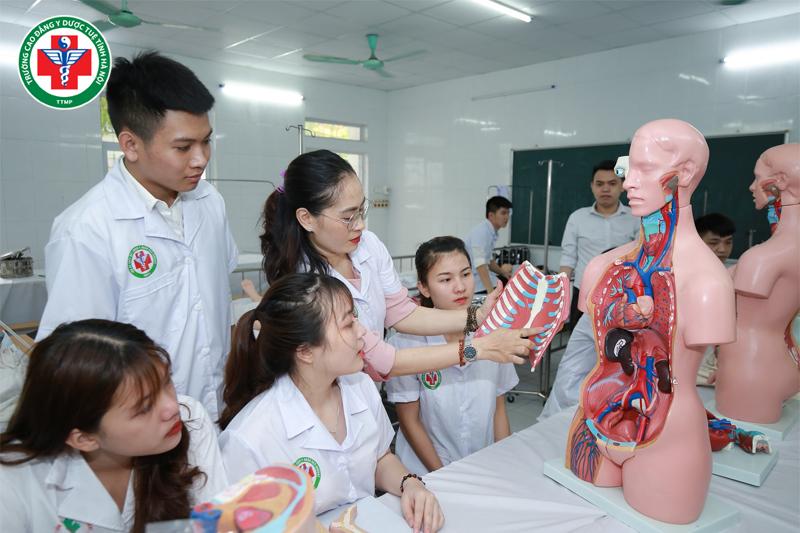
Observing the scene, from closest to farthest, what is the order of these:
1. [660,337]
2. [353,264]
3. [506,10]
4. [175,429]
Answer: [175,429] < [660,337] < [353,264] < [506,10]

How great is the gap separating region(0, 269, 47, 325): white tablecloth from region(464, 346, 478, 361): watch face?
13.8ft

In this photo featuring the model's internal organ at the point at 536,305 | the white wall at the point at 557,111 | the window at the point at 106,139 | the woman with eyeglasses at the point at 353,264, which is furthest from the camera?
the window at the point at 106,139

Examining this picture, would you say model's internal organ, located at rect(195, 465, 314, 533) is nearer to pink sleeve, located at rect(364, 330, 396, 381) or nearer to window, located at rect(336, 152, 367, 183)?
pink sleeve, located at rect(364, 330, 396, 381)

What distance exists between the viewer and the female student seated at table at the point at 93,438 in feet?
3.05

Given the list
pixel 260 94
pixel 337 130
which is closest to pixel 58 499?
pixel 260 94

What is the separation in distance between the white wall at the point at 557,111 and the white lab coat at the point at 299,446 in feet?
17.8

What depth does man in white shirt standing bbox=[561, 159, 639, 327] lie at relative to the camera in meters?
4.14

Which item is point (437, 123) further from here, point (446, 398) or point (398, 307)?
point (446, 398)

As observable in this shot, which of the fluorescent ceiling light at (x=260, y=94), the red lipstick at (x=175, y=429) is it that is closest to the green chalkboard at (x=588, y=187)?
the fluorescent ceiling light at (x=260, y=94)

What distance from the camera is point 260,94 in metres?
7.32

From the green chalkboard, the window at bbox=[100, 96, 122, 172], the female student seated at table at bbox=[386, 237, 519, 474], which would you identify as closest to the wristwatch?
the female student seated at table at bbox=[386, 237, 519, 474]

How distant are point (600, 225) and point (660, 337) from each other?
129 inches

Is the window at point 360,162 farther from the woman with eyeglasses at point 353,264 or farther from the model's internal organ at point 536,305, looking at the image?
the model's internal organ at point 536,305

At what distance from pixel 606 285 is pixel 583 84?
565 centimetres
